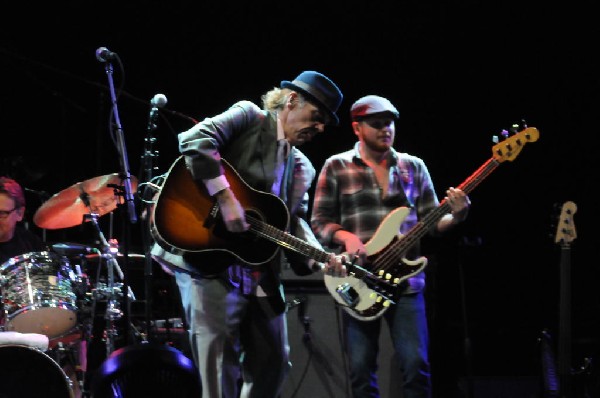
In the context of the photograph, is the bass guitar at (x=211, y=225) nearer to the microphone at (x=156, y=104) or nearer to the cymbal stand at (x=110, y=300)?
the microphone at (x=156, y=104)

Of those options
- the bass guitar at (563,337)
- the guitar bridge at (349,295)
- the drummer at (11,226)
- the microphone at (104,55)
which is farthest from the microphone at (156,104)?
the bass guitar at (563,337)

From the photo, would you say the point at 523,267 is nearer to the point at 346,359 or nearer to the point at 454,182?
the point at 454,182

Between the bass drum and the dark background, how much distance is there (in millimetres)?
3390

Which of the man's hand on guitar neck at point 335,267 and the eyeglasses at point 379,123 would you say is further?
the eyeglasses at point 379,123

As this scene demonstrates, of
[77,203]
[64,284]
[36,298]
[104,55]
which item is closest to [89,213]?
[77,203]

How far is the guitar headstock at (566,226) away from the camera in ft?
18.0

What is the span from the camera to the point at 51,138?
7512 millimetres

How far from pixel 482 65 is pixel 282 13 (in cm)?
216

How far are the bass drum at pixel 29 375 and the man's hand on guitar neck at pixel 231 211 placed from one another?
162 cm

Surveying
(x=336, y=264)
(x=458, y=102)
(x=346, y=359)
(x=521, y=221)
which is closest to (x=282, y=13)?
(x=458, y=102)

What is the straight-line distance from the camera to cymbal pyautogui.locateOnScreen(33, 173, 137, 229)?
5482 millimetres

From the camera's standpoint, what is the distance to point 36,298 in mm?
5176

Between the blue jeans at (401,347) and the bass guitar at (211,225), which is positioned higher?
the bass guitar at (211,225)

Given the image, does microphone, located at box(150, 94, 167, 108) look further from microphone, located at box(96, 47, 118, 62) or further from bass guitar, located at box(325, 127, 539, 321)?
bass guitar, located at box(325, 127, 539, 321)
